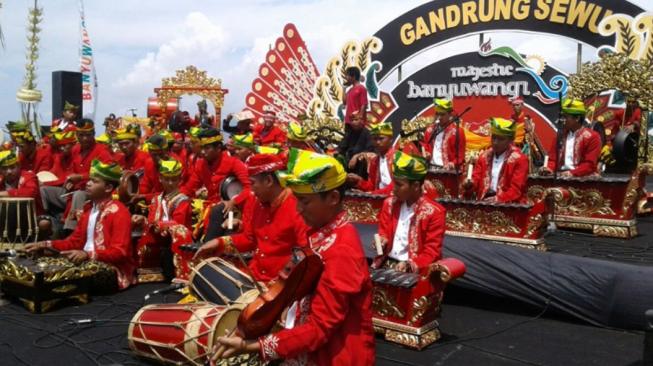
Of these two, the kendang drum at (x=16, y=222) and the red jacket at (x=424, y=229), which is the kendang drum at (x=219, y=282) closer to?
the red jacket at (x=424, y=229)

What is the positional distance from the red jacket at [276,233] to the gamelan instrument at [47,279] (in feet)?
5.76

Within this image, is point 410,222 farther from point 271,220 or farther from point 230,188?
point 230,188

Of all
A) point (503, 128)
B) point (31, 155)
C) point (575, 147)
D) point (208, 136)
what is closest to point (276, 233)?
point (208, 136)

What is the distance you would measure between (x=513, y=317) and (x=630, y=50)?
7410 millimetres

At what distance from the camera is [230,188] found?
5.48 metres

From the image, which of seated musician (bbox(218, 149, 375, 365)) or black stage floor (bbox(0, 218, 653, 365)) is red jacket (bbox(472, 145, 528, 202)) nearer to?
black stage floor (bbox(0, 218, 653, 365))

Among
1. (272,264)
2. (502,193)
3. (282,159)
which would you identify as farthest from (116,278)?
(502,193)

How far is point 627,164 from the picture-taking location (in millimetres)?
7496

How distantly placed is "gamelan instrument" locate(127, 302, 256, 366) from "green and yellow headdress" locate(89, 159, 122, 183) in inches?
75.5

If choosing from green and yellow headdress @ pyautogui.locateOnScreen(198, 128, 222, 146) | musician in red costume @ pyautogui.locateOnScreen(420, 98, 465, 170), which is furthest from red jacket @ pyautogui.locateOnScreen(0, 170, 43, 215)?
musician in red costume @ pyautogui.locateOnScreen(420, 98, 465, 170)

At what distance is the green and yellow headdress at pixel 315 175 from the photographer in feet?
6.98

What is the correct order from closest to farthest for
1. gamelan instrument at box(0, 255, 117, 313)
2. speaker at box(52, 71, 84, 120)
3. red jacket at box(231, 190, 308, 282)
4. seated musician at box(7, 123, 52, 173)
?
red jacket at box(231, 190, 308, 282) < gamelan instrument at box(0, 255, 117, 313) < seated musician at box(7, 123, 52, 173) < speaker at box(52, 71, 84, 120)

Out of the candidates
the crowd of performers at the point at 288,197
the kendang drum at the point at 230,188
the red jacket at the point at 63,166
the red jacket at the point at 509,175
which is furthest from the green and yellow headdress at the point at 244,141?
the red jacket at the point at 63,166

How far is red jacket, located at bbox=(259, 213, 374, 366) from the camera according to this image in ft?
6.45
